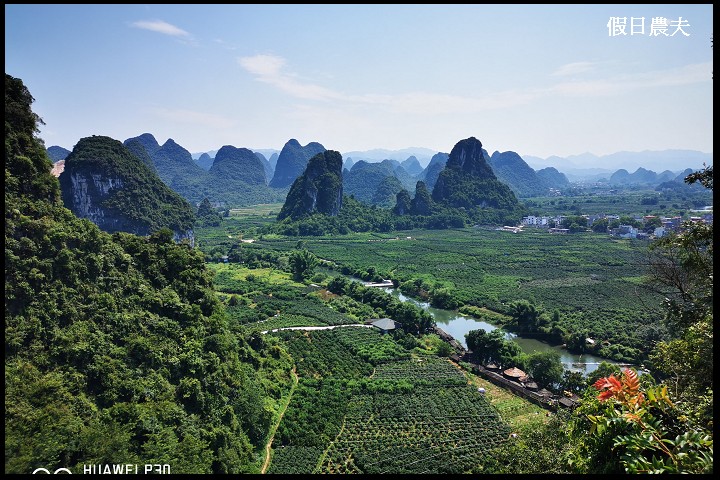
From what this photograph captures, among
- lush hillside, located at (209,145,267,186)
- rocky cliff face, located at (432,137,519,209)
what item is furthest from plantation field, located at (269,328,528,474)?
lush hillside, located at (209,145,267,186)

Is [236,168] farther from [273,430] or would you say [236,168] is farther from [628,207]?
[273,430]

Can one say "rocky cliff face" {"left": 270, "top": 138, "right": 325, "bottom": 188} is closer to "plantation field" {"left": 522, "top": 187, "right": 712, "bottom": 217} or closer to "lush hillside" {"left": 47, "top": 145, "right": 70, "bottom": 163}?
"lush hillside" {"left": 47, "top": 145, "right": 70, "bottom": 163}

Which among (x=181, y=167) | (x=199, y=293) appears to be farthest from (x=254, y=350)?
(x=181, y=167)

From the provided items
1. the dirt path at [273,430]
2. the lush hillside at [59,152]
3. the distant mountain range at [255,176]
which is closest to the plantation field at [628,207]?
the distant mountain range at [255,176]

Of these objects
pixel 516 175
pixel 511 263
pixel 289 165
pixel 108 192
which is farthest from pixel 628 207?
pixel 289 165
